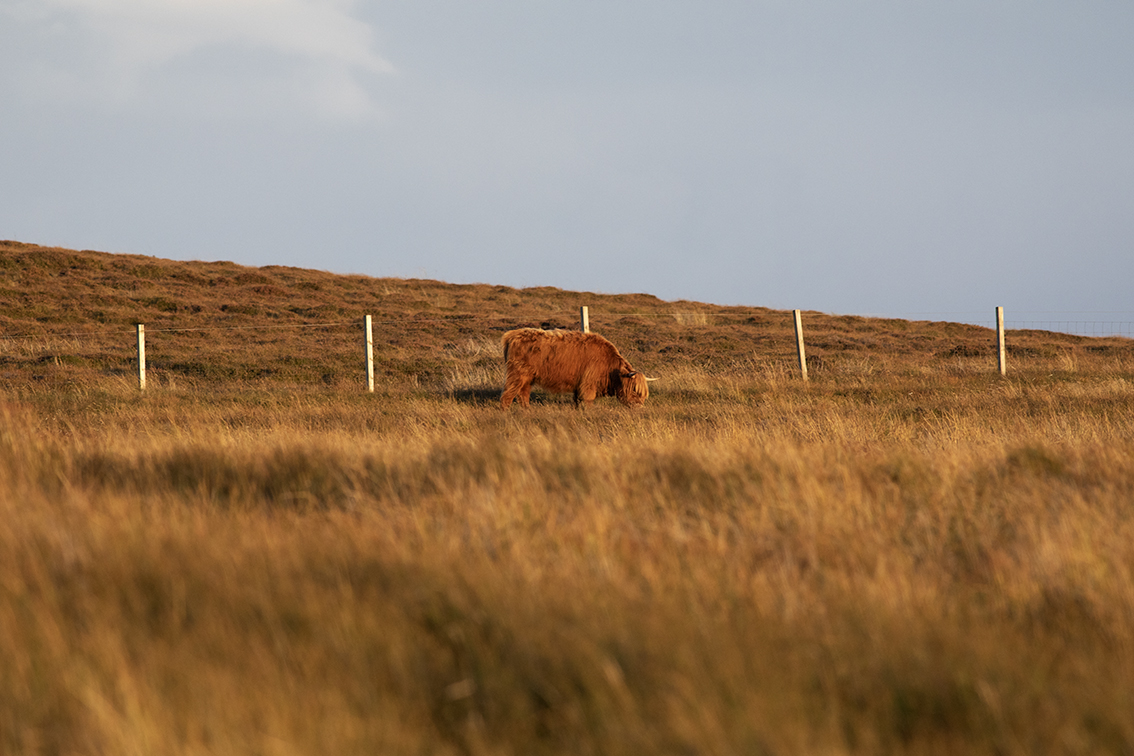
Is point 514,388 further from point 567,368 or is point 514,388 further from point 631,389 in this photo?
point 631,389

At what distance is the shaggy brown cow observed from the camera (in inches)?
521

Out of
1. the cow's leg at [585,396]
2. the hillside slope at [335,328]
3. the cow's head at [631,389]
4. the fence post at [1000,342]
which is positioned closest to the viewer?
the cow's leg at [585,396]

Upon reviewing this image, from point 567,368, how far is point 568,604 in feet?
34.7

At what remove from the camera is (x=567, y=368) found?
13.4 metres

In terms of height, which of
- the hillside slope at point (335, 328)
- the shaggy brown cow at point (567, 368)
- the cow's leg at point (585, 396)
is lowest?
the cow's leg at point (585, 396)

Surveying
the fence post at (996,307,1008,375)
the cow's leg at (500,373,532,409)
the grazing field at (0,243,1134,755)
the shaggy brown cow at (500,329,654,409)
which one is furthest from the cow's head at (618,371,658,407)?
the fence post at (996,307,1008,375)

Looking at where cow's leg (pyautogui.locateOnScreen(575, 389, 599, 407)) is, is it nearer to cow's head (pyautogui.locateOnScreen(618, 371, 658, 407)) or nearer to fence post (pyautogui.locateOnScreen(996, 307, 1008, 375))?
cow's head (pyautogui.locateOnScreen(618, 371, 658, 407))

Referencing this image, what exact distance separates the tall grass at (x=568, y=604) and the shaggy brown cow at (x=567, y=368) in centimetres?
731

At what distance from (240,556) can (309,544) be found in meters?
0.29

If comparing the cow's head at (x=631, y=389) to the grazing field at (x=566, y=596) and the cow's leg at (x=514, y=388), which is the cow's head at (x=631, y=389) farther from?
the grazing field at (x=566, y=596)

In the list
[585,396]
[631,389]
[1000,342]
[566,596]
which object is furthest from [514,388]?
[1000,342]

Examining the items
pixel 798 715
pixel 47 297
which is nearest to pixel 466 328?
pixel 47 297

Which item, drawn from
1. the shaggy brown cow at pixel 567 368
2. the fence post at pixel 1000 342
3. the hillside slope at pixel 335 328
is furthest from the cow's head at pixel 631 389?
the fence post at pixel 1000 342

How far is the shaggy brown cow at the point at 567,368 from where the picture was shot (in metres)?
13.2
